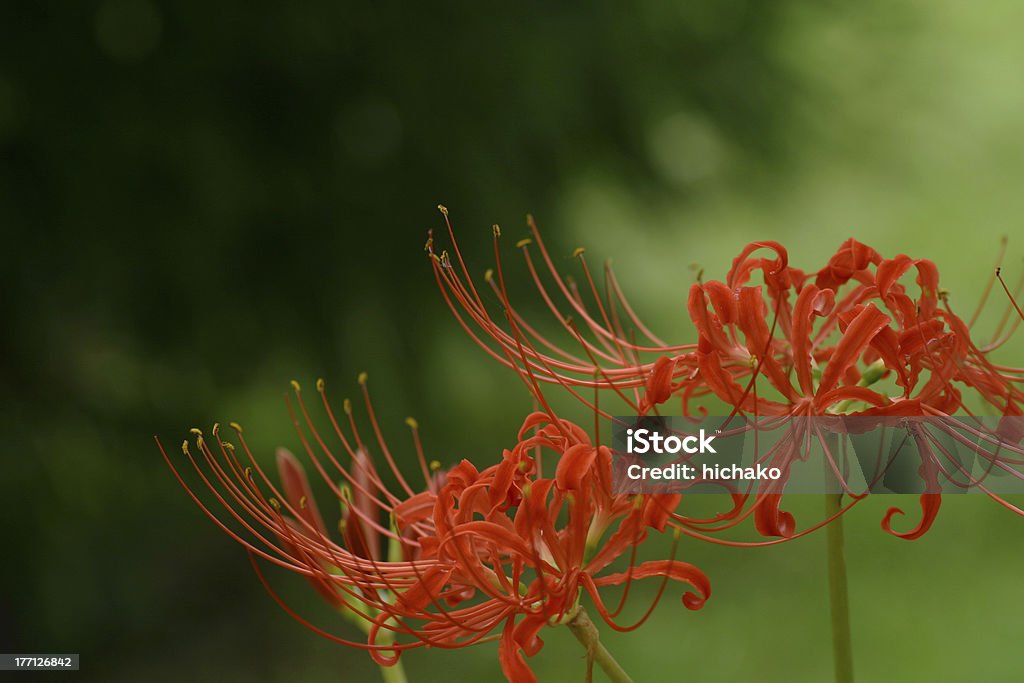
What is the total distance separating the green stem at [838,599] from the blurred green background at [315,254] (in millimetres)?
891

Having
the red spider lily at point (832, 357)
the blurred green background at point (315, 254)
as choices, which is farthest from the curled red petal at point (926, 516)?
the blurred green background at point (315, 254)

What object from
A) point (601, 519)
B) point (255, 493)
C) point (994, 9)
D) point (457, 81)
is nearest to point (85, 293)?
point (457, 81)

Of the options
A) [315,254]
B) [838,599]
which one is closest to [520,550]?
[838,599]

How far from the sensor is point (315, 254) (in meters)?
1.23

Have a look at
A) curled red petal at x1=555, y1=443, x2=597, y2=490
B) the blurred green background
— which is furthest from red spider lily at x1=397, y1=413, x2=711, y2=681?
the blurred green background

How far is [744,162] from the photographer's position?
1519 millimetres

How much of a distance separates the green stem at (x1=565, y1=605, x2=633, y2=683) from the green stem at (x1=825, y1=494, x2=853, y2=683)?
9 cm

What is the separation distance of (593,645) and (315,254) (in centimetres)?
90

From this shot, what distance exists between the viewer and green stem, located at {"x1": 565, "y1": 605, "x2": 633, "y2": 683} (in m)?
0.40

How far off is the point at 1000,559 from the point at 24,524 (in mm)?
1364

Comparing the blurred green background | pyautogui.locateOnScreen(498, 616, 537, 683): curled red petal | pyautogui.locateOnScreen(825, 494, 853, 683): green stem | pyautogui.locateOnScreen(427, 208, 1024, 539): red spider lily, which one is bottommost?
pyautogui.locateOnScreen(498, 616, 537, 683): curled red petal

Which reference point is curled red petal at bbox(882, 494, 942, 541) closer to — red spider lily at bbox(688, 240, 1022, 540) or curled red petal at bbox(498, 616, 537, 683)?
red spider lily at bbox(688, 240, 1022, 540)

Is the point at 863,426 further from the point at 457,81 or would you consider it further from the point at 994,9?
the point at 994,9

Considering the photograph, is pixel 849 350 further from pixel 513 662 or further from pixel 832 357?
pixel 513 662
